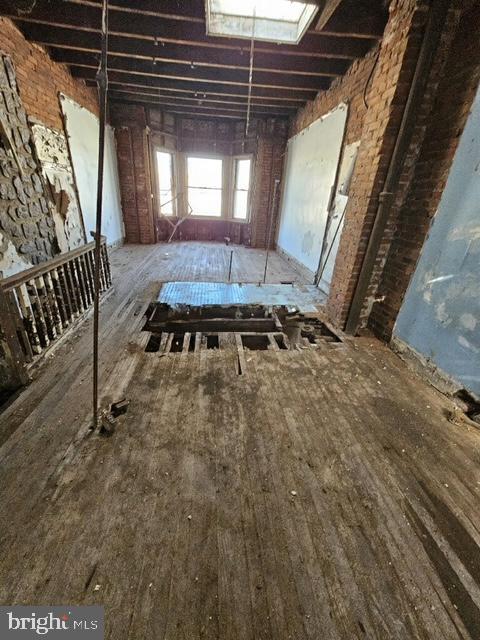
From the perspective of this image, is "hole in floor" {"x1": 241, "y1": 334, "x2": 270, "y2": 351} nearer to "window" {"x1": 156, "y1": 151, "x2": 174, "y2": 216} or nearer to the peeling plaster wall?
the peeling plaster wall

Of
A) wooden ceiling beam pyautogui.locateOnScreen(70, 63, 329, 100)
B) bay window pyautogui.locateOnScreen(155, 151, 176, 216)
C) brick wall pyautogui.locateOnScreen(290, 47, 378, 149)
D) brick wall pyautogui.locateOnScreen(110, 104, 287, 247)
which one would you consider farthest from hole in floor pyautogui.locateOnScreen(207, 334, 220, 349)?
bay window pyautogui.locateOnScreen(155, 151, 176, 216)

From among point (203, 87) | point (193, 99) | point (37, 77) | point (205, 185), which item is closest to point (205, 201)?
point (205, 185)

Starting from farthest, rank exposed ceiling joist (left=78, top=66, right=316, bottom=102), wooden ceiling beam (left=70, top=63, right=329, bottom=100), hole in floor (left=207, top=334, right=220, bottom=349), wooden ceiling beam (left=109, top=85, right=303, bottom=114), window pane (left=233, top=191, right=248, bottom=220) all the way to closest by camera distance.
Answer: window pane (left=233, top=191, right=248, bottom=220)
wooden ceiling beam (left=109, top=85, right=303, bottom=114)
exposed ceiling joist (left=78, top=66, right=316, bottom=102)
wooden ceiling beam (left=70, top=63, right=329, bottom=100)
hole in floor (left=207, top=334, right=220, bottom=349)

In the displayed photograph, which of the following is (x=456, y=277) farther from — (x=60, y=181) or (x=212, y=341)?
(x=60, y=181)

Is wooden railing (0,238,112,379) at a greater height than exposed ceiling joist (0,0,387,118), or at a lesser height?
lesser

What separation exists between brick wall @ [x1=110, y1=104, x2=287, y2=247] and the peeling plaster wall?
538cm

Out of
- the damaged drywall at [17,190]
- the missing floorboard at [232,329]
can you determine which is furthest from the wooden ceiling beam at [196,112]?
the missing floorboard at [232,329]

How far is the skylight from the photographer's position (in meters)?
2.83

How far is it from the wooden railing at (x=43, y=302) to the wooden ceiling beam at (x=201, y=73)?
3267mm

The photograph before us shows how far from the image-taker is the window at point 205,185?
24.7 feet

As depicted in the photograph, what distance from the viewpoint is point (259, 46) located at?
3369mm

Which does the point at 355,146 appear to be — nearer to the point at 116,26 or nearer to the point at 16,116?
the point at 116,26

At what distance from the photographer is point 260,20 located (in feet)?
9.92

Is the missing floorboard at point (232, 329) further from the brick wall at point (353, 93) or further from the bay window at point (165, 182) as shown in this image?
the bay window at point (165, 182)
